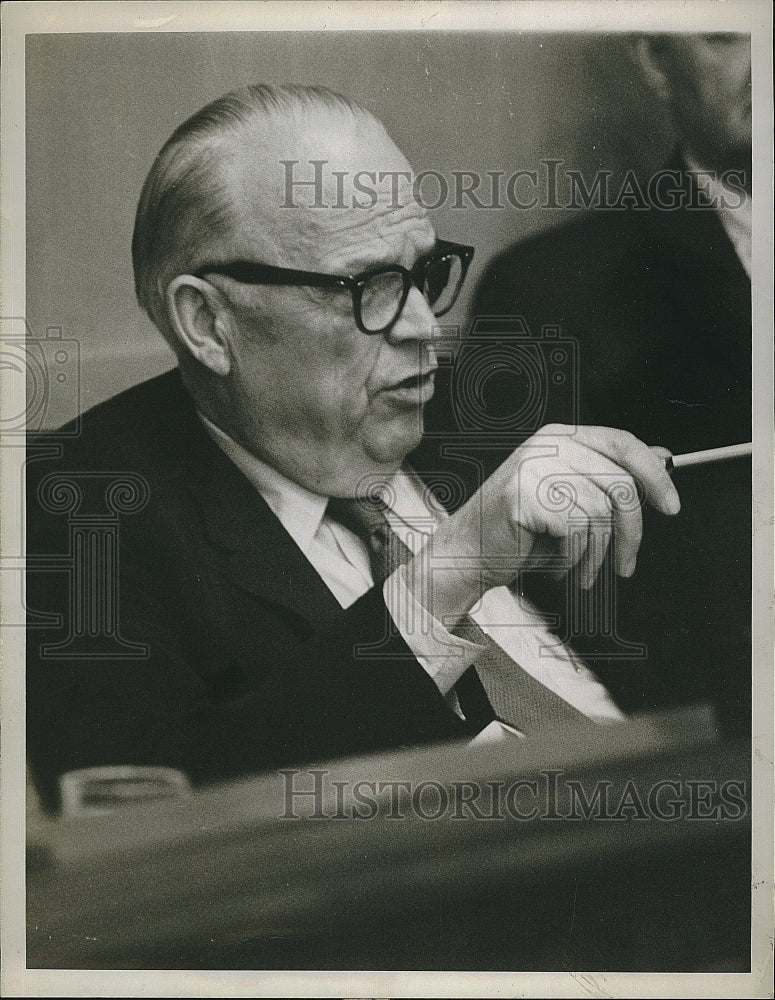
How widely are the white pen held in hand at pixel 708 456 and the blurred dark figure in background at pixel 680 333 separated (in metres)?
0.02

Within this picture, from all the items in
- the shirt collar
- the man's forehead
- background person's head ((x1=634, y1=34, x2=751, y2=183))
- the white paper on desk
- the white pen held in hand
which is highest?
background person's head ((x1=634, y1=34, x2=751, y2=183))

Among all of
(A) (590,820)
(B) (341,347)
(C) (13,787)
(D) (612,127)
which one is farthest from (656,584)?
(C) (13,787)

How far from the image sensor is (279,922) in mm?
2068

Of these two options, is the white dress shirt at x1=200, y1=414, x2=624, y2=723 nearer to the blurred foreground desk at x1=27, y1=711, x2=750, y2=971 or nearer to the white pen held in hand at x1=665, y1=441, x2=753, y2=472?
the blurred foreground desk at x1=27, y1=711, x2=750, y2=971

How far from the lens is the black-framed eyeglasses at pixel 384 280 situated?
2023 mm

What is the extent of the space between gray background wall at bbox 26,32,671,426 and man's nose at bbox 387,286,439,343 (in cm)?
8

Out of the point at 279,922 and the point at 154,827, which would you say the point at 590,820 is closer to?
the point at 279,922

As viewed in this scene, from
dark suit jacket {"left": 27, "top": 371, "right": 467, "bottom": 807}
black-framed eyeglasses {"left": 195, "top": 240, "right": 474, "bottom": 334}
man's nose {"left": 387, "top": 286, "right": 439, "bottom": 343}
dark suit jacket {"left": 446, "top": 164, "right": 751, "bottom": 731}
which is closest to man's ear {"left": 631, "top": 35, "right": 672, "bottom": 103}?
dark suit jacket {"left": 446, "top": 164, "right": 751, "bottom": 731}

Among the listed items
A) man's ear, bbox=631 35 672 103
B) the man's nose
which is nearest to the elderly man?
the man's nose

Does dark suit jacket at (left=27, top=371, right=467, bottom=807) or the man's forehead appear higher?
the man's forehead

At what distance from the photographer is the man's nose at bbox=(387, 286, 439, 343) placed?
2039 millimetres

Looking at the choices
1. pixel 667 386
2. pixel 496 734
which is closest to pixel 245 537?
pixel 496 734

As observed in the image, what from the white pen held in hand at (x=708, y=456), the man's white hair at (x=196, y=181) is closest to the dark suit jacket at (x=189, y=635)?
the man's white hair at (x=196, y=181)

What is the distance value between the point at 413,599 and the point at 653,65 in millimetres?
1303
